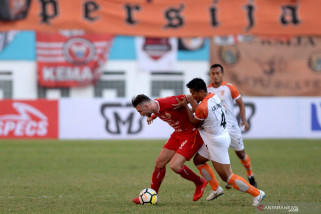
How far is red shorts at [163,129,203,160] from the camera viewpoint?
763 centimetres

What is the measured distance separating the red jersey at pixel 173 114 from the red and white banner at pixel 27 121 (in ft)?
41.8

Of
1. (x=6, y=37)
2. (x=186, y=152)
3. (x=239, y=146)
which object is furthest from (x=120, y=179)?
(x=6, y=37)

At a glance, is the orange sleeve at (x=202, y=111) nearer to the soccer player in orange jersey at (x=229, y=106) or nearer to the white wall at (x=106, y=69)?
the soccer player in orange jersey at (x=229, y=106)

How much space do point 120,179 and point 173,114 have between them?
3.34 m

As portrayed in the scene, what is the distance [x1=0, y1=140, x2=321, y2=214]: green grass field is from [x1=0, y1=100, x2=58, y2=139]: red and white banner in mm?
1461

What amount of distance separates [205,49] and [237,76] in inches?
90.2

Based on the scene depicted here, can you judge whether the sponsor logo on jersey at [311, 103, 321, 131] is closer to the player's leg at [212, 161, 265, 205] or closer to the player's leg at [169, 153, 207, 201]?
the player's leg at [169, 153, 207, 201]

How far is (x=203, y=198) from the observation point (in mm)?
8133

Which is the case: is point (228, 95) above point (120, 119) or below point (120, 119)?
above

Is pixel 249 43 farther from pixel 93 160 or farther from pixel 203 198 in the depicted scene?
pixel 203 198

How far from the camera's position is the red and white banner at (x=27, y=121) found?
19766 millimetres

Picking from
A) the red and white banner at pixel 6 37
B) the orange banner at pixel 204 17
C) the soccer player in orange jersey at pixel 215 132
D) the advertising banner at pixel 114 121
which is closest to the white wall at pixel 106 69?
the red and white banner at pixel 6 37

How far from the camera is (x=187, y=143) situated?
7.68 m

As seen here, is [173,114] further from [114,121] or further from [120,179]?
[114,121]
